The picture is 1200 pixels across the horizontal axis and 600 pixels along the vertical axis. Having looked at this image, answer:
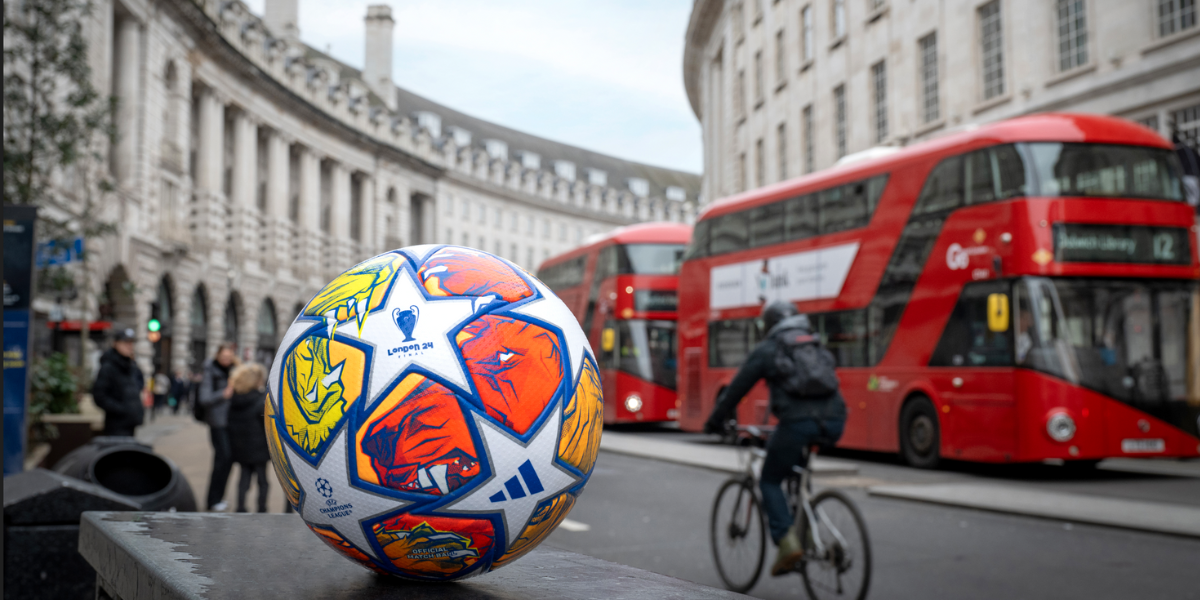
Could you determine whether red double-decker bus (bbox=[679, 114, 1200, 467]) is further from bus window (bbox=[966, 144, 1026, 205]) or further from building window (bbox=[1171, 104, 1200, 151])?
building window (bbox=[1171, 104, 1200, 151])

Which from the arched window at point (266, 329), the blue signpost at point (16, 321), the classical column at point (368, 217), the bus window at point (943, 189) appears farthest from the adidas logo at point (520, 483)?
the classical column at point (368, 217)

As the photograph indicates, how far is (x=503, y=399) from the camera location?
2129 mm

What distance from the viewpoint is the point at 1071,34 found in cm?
2144

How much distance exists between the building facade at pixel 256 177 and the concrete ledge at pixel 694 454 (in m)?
8.70

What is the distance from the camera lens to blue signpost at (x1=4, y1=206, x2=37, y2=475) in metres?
8.12

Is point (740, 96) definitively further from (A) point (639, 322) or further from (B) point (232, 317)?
(B) point (232, 317)

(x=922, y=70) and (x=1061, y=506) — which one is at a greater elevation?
(x=922, y=70)

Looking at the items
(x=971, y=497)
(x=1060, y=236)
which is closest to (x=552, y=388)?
(x=971, y=497)

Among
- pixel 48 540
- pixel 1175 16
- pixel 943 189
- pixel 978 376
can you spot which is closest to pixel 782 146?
pixel 1175 16

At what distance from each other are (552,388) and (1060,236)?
11.4m

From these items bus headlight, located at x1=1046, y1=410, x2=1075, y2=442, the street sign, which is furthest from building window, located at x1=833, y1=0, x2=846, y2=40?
the street sign

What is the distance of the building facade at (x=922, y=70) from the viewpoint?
1938 centimetres

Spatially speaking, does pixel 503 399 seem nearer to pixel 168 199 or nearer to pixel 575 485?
pixel 575 485

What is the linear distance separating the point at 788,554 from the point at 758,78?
32296 millimetres
